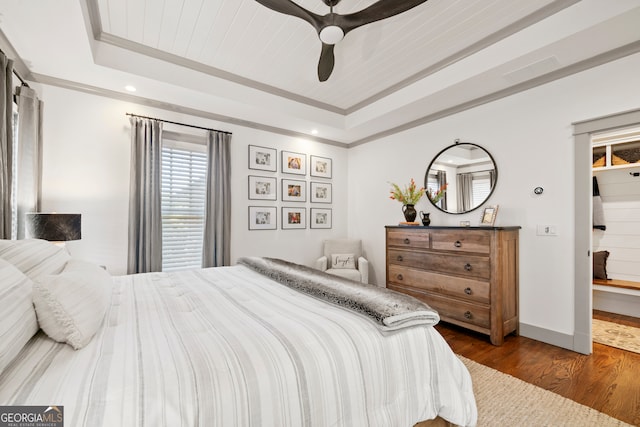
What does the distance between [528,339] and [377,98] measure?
10.7 feet

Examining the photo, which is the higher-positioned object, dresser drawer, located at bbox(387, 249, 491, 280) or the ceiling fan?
the ceiling fan

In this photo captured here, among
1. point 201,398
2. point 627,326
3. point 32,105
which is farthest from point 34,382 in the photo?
point 627,326

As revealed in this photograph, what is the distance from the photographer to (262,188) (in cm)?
411

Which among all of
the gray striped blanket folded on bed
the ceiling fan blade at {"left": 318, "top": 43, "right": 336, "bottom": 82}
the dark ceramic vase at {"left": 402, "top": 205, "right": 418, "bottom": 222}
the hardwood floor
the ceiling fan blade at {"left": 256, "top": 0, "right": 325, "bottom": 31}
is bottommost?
the hardwood floor

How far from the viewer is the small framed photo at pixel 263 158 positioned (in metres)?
4.03

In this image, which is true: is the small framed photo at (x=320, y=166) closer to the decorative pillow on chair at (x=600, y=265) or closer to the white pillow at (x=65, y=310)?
the white pillow at (x=65, y=310)

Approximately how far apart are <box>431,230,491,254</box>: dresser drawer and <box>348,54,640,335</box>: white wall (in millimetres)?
540

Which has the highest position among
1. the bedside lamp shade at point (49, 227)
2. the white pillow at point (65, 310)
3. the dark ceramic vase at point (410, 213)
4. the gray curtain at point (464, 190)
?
the gray curtain at point (464, 190)

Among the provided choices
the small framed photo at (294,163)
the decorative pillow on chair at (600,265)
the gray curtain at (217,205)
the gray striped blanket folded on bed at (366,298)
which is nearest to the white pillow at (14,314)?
the gray striped blanket folded on bed at (366,298)

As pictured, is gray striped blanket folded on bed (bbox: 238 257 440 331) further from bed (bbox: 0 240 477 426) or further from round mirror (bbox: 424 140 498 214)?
round mirror (bbox: 424 140 498 214)

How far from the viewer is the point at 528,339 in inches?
111

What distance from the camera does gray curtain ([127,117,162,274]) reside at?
3.11 m

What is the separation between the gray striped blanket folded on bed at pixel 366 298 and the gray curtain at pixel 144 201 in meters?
1.89

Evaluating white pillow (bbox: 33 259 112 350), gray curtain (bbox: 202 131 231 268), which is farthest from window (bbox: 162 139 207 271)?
white pillow (bbox: 33 259 112 350)
